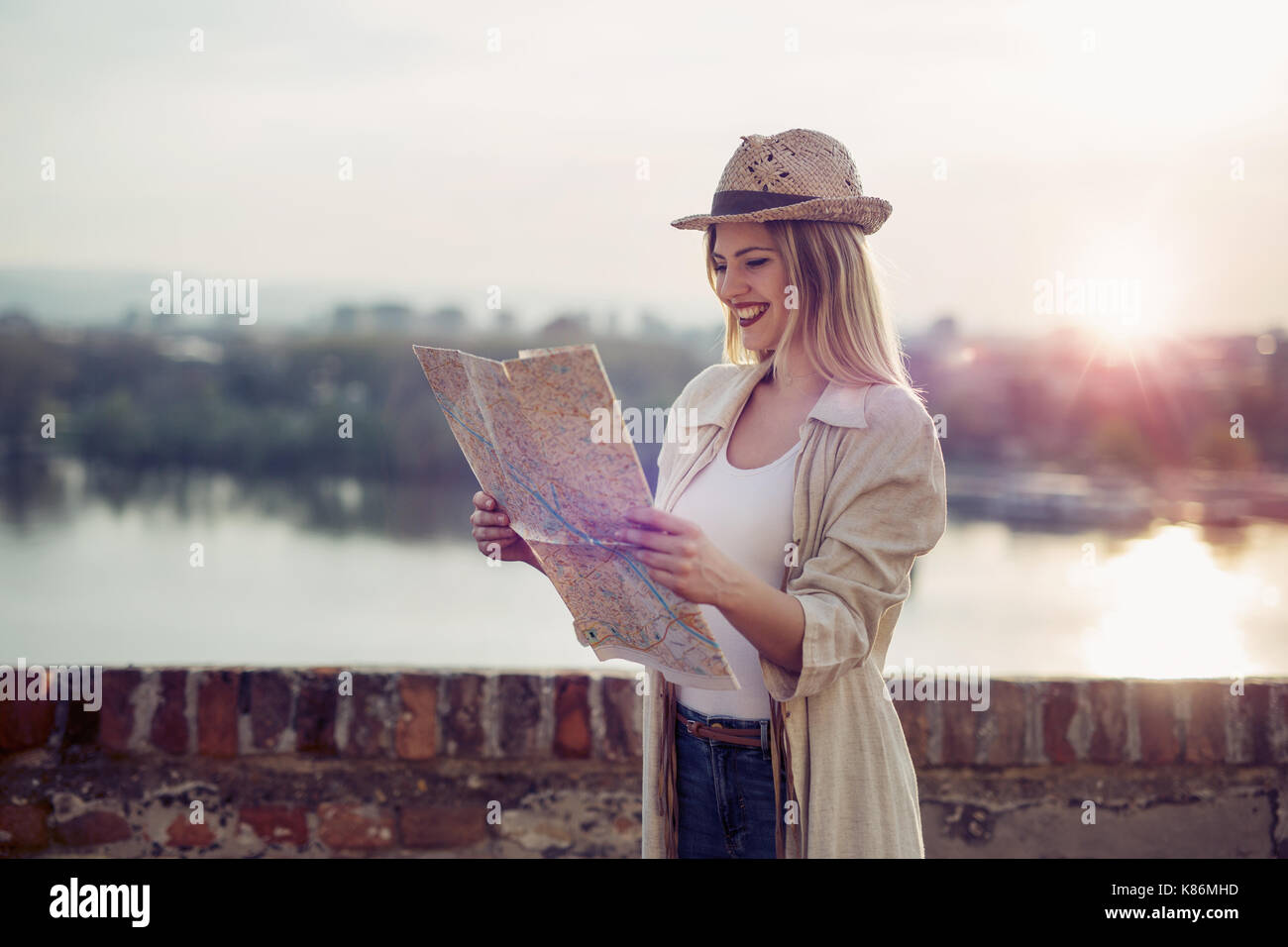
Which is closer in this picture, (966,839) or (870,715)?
(870,715)

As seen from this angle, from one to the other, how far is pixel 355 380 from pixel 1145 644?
234 cm

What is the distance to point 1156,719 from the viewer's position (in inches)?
72.9

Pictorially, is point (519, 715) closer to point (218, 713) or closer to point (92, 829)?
point (218, 713)

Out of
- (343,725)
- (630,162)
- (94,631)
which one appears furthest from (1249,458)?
(94,631)

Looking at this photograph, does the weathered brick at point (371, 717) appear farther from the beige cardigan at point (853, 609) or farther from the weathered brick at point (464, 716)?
the beige cardigan at point (853, 609)

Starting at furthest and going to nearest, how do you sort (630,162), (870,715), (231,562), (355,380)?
(355,380)
(231,562)
(630,162)
(870,715)

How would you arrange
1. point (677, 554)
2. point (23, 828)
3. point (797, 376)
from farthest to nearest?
point (23, 828), point (797, 376), point (677, 554)

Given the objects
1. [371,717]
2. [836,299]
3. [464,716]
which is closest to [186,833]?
[371,717]

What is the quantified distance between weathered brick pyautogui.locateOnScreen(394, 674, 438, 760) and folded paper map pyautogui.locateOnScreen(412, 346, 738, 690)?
2.50 ft

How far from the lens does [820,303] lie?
1.34m

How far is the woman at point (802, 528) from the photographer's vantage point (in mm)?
1163

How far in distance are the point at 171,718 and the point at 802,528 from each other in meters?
1.31
